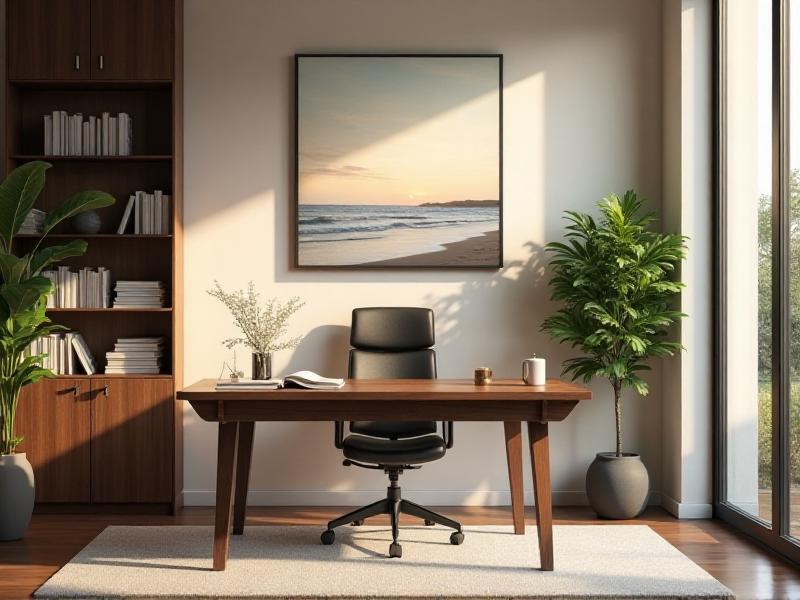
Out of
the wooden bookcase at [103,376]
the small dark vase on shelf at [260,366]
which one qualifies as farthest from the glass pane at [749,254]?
the wooden bookcase at [103,376]

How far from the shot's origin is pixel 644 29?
4953 millimetres

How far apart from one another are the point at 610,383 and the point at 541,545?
1.60 metres

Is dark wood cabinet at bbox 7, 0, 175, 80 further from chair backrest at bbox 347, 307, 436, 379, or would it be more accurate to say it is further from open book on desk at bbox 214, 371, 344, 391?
open book on desk at bbox 214, 371, 344, 391

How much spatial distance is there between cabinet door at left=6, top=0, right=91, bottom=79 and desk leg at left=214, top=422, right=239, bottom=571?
7.48 ft

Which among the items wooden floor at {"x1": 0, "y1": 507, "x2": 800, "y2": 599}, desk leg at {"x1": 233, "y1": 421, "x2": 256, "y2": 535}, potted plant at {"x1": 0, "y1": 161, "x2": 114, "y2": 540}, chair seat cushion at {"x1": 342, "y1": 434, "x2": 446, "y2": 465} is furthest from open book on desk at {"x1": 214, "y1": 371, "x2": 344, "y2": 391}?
potted plant at {"x1": 0, "y1": 161, "x2": 114, "y2": 540}

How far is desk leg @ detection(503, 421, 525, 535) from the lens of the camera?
4.16 metres

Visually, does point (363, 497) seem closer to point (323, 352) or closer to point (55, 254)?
point (323, 352)

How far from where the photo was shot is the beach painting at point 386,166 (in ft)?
16.0

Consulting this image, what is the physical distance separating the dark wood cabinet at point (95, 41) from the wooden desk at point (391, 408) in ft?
6.60

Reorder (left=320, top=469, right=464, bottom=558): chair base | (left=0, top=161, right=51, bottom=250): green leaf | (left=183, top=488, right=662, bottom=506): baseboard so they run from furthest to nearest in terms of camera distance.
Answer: (left=183, top=488, right=662, bottom=506): baseboard → (left=0, top=161, right=51, bottom=250): green leaf → (left=320, top=469, right=464, bottom=558): chair base

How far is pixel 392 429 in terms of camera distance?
424 cm

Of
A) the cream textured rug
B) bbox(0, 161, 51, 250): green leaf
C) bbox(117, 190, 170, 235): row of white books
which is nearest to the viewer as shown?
the cream textured rug

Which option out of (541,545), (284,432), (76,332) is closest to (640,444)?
(541,545)

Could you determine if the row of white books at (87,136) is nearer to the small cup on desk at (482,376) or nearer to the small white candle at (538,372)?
the small cup on desk at (482,376)
